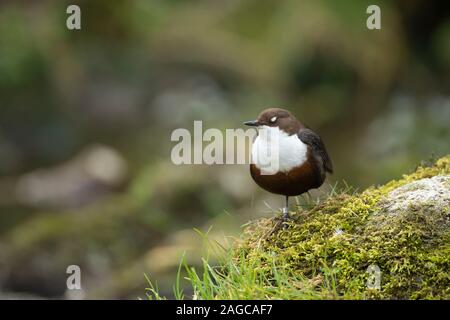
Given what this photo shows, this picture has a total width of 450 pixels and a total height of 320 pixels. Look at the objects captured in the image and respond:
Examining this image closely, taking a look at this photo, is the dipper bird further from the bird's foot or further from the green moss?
the green moss

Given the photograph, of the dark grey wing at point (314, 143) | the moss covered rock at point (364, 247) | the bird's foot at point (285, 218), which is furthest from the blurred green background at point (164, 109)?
the moss covered rock at point (364, 247)

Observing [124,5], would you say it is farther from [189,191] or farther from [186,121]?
[189,191]

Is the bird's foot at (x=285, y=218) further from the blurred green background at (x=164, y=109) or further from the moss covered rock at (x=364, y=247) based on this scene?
the blurred green background at (x=164, y=109)

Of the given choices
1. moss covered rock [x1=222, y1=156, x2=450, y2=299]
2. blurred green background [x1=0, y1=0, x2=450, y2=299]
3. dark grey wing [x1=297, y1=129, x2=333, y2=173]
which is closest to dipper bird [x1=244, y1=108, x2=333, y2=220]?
dark grey wing [x1=297, y1=129, x2=333, y2=173]

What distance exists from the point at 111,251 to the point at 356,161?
4592 millimetres

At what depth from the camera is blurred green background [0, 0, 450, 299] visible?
31.1 feet

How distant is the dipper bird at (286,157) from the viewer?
15.1 ft

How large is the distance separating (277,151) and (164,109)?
11602 mm

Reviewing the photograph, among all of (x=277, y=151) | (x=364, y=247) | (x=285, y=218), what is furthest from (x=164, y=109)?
(x=364, y=247)

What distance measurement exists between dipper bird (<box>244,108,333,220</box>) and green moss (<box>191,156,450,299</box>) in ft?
1.13

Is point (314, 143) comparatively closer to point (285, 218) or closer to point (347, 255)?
point (285, 218)

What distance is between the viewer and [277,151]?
15.3 ft
